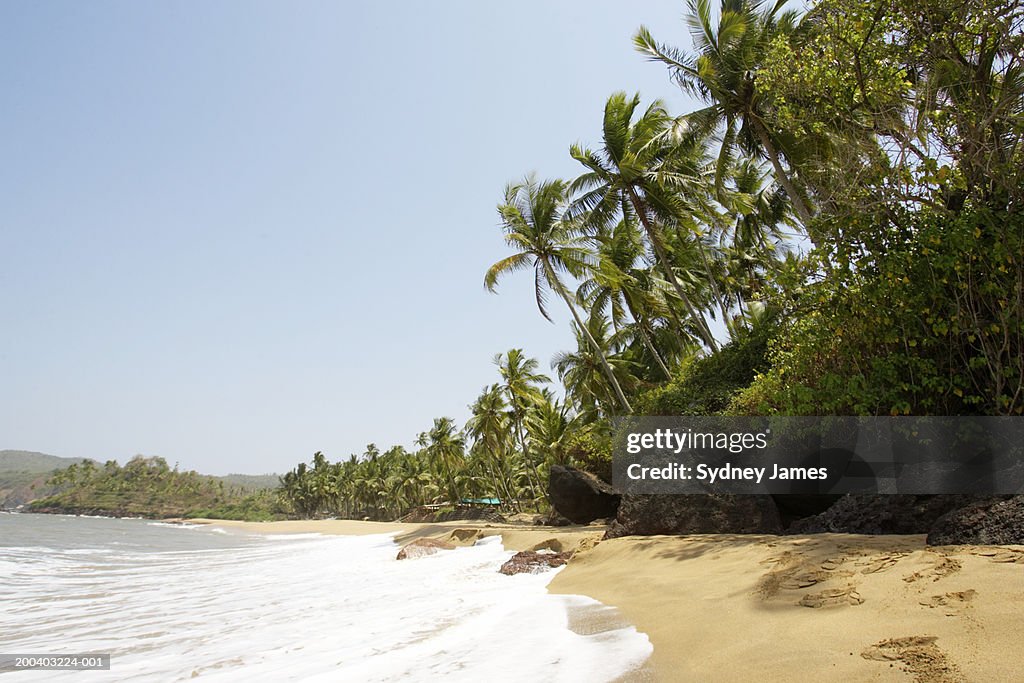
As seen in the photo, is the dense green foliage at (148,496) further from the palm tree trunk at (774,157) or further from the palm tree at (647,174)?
the palm tree trunk at (774,157)

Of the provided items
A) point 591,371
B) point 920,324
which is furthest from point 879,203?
point 591,371

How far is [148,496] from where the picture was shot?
384ft

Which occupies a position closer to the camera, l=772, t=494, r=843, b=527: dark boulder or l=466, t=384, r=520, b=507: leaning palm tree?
l=772, t=494, r=843, b=527: dark boulder

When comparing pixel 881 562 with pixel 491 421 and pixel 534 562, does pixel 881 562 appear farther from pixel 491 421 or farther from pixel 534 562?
pixel 491 421

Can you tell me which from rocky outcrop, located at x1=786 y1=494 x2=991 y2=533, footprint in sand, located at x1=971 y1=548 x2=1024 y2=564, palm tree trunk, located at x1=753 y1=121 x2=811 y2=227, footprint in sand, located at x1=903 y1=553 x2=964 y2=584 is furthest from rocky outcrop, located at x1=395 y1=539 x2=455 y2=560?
palm tree trunk, located at x1=753 y1=121 x2=811 y2=227

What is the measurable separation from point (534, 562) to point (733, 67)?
1390 centimetres

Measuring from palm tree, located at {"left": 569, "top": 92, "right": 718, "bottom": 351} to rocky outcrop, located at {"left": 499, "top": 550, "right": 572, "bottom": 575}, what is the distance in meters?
10.4

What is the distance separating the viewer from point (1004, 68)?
20.9 ft

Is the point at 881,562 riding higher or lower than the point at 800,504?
higher

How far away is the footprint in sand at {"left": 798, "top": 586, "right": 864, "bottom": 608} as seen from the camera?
3.54 metres

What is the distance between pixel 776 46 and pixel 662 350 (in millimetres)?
21060

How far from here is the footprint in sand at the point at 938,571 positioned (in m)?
3.52

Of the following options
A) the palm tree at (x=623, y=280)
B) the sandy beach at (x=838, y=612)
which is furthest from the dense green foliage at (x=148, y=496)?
the sandy beach at (x=838, y=612)

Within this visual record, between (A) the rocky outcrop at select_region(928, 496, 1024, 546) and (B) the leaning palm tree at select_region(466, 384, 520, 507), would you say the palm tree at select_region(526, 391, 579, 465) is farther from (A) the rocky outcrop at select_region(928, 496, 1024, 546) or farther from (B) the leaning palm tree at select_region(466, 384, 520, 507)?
(A) the rocky outcrop at select_region(928, 496, 1024, 546)
